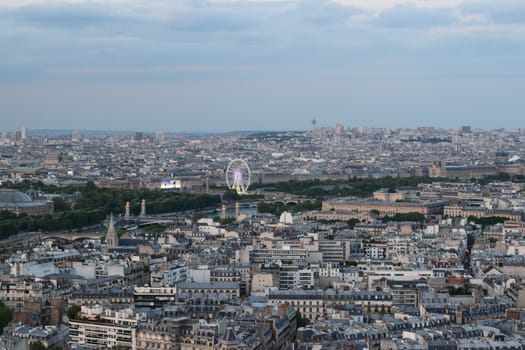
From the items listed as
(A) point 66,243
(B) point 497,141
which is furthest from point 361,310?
(B) point 497,141

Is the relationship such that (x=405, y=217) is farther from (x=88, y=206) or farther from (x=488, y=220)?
(x=88, y=206)

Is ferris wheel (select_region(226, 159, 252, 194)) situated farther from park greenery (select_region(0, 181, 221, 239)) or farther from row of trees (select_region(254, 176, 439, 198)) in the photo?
park greenery (select_region(0, 181, 221, 239))

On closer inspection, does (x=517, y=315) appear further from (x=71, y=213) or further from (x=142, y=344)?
(x=71, y=213)

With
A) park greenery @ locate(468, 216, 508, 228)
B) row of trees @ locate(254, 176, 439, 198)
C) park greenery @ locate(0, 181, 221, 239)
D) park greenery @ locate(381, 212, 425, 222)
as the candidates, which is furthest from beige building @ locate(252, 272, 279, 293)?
row of trees @ locate(254, 176, 439, 198)

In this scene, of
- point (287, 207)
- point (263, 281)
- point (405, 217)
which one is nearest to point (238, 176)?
point (287, 207)

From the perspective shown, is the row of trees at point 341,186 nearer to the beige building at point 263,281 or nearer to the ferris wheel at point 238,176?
the ferris wheel at point 238,176

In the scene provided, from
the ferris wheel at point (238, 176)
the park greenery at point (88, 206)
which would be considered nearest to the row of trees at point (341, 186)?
the ferris wheel at point (238, 176)
